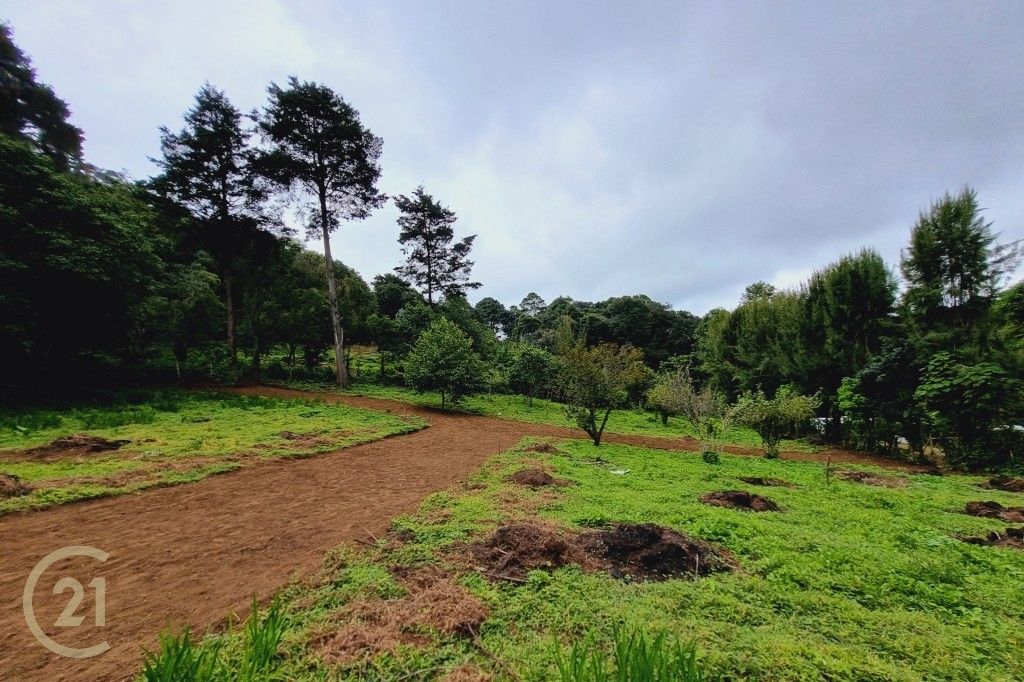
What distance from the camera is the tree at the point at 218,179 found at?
19.9 meters

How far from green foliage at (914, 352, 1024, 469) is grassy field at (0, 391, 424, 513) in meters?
18.6

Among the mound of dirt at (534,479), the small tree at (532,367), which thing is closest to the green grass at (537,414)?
the small tree at (532,367)

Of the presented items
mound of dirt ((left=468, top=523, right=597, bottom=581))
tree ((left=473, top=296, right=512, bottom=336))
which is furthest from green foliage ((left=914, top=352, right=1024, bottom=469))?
tree ((left=473, top=296, right=512, bottom=336))

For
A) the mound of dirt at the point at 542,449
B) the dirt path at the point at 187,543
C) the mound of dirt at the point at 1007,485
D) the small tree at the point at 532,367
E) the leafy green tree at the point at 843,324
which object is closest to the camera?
the dirt path at the point at 187,543

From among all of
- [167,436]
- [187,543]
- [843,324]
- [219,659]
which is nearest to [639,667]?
[219,659]

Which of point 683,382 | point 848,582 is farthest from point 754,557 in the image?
point 683,382

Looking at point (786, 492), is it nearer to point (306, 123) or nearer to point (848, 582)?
point (848, 582)

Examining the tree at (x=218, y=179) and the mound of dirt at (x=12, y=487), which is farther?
the tree at (x=218, y=179)

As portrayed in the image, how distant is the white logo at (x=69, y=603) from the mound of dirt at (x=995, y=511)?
38.0 ft

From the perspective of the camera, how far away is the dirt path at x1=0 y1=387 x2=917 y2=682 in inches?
109

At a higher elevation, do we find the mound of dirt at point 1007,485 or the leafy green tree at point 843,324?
the leafy green tree at point 843,324

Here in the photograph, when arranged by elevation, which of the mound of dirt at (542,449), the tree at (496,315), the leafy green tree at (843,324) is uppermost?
the tree at (496,315)

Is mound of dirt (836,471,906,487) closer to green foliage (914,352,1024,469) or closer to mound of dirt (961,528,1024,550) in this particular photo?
mound of dirt (961,528,1024,550)

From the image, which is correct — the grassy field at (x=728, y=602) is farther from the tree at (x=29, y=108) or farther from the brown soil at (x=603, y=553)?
the tree at (x=29, y=108)
